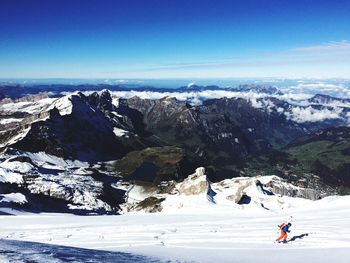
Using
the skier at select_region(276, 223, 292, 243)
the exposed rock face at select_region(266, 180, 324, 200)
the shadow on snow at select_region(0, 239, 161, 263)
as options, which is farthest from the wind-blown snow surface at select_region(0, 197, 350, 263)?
Result: the exposed rock face at select_region(266, 180, 324, 200)

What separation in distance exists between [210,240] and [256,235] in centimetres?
493

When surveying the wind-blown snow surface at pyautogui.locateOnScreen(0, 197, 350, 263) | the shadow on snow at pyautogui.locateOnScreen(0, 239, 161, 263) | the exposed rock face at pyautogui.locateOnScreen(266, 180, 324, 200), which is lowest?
the exposed rock face at pyautogui.locateOnScreen(266, 180, 324, 200)

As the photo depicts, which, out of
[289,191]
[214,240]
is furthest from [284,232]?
[289,191]

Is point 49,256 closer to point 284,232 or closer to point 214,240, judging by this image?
point 214,240

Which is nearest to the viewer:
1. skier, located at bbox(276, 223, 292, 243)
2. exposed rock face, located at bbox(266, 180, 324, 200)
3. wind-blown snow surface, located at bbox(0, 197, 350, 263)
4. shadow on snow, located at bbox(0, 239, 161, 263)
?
shadow on snow, located at bbox(0, 239, 161, 263)

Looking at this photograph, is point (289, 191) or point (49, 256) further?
point (289, 191)

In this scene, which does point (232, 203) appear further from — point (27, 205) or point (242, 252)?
point (242, 252)

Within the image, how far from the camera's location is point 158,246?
34.6 metres

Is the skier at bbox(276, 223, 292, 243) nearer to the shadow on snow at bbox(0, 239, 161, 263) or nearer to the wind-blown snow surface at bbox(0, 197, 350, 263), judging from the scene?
the wind-blown snow surface at bbox(0, 197, 350, 263)

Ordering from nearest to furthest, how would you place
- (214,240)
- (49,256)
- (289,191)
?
(49,256) < (214,240) < (289,191)

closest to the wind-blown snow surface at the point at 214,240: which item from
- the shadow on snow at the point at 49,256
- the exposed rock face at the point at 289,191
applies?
the shadow on snow at the point at 49,256

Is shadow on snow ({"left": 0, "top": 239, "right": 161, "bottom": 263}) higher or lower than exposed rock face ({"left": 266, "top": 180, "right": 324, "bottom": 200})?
higher

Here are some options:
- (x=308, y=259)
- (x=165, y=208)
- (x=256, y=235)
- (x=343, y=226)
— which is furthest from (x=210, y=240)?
(x=165, y=208)

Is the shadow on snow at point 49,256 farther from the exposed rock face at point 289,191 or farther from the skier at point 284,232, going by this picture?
the exposed rock face at point 289,191
